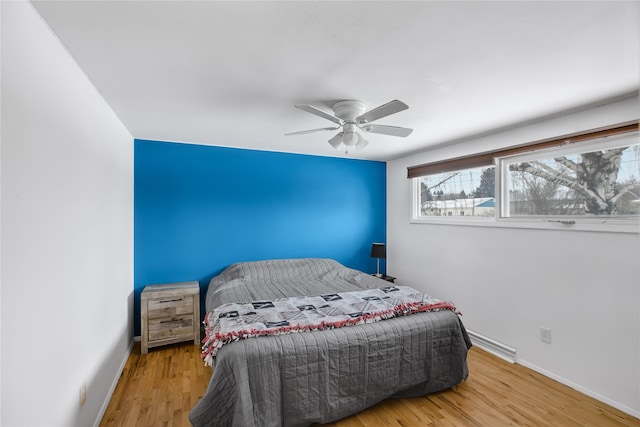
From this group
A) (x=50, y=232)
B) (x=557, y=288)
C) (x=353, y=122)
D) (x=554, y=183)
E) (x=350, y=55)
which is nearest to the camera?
(x=50, y=232)

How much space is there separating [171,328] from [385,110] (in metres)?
2.96

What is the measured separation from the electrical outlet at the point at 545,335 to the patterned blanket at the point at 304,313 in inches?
37.3

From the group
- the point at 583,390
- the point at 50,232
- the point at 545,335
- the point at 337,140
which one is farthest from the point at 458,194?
the point at 50,232

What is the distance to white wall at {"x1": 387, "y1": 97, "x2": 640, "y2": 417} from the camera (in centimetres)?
214

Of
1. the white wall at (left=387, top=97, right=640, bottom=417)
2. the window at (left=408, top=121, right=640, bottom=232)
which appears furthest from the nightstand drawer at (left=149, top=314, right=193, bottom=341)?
the window at (left=408, top=121, right=640, bottom=232)

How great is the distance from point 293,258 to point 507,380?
102 inches

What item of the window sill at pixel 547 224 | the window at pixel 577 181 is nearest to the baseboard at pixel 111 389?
the window sill at pixel 547 224

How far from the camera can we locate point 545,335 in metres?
2.59

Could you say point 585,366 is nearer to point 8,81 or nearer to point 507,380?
point 507,380

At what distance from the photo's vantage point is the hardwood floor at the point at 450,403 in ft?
6.55

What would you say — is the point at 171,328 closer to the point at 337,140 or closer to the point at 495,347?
the point at 337,140

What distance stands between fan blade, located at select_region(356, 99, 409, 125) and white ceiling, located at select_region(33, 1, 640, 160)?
0.16 metres

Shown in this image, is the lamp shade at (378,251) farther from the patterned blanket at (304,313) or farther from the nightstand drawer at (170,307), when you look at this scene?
the nightstand drawer at (170,307)

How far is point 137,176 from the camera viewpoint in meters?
3.29
